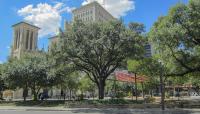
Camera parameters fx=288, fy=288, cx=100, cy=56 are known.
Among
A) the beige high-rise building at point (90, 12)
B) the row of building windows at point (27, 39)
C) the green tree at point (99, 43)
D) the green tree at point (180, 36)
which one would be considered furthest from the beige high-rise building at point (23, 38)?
the green tree at point (180, 36)

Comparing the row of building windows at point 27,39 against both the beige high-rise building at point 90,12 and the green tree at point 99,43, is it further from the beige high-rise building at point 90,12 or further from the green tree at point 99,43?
the green tree at point 99,43

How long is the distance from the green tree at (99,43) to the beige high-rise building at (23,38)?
306 feet

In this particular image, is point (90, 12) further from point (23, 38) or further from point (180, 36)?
point (180, 36)

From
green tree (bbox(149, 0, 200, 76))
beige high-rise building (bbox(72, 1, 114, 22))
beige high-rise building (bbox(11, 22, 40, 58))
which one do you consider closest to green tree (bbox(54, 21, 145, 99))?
green tree (bbox(149, 0, 200, 76))

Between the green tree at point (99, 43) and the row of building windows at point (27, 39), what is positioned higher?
the row of building windows at point (27, 39)

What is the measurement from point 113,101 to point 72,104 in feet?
14.9

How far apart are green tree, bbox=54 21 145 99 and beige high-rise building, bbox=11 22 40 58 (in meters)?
93.3

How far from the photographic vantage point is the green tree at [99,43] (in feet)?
104

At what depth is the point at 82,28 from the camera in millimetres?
33031

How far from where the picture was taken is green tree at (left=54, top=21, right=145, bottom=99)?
31547 mm

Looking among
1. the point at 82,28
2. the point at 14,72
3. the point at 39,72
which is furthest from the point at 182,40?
the point at 14,72

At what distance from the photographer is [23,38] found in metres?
124

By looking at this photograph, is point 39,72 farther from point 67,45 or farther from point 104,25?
point 104,25

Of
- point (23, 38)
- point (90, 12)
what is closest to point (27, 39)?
point (23, 38)
